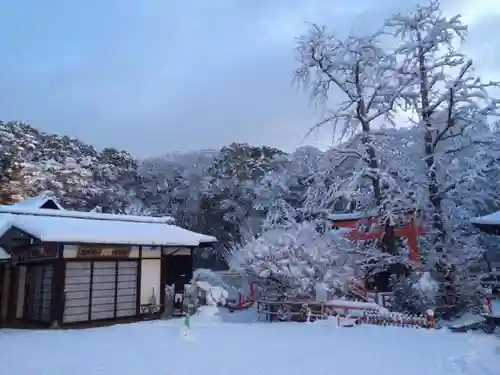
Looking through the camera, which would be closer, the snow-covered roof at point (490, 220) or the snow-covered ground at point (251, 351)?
the snow-covered ground at point (251, 351)

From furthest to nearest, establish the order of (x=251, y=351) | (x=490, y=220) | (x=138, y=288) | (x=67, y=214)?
(x=67, y=214), (x=138, y=288), (x=490, y=220), (x=251, y=351)

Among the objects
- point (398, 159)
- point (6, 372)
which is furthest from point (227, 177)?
point (6, 372)

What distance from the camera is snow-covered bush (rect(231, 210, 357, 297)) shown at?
563 inches

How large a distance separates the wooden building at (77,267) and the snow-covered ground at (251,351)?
121 cm

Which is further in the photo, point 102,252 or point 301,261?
point 301,261

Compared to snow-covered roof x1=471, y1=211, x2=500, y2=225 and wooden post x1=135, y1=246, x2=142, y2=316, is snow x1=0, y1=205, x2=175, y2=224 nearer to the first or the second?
wooden post x1=135, y1=246, x2=142, y2=316

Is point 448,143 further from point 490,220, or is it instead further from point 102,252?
point 102,252

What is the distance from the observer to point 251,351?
8.89 metres

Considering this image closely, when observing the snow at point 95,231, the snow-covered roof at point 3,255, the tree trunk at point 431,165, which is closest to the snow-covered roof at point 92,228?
the snow at point 95,231

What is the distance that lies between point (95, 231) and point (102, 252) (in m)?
0.70

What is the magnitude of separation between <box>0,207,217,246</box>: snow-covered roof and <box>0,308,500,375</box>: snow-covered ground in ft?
8.39

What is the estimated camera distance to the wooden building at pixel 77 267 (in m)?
12.8

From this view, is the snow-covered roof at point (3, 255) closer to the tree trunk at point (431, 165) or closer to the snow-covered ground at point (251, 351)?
the snow-covered ground at point (251, 351)

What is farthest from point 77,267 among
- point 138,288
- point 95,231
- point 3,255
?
point 3,255
